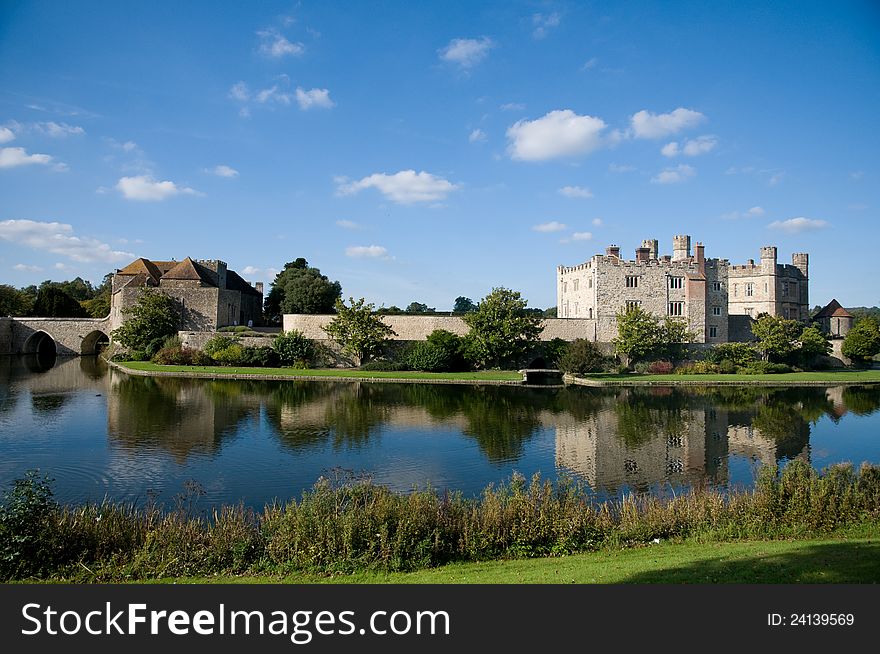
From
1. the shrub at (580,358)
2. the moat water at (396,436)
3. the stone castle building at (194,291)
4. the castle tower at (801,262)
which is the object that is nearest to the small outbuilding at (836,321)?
the castle tower at (801,262)

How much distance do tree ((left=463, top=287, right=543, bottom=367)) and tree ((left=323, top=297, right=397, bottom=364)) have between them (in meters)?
6.24

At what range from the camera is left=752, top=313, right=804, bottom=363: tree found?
1646 inches

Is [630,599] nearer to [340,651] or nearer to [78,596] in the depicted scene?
[340,651]

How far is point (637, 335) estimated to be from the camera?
40.3 m

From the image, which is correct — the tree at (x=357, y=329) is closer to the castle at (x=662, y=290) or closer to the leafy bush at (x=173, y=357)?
the leafy bush at (x=173, y=357)

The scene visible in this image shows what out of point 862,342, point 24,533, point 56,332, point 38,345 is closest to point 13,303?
point 38,345

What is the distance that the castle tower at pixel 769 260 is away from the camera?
158 feet

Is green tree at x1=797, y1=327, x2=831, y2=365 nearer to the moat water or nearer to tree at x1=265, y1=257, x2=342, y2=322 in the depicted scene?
the moat water

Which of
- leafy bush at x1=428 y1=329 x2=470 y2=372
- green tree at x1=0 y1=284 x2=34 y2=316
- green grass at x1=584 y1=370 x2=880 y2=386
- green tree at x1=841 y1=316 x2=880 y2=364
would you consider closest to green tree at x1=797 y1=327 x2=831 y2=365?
green tree at x1=841 y1=316 x2=880 y2=364

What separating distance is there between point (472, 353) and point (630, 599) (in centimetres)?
3408

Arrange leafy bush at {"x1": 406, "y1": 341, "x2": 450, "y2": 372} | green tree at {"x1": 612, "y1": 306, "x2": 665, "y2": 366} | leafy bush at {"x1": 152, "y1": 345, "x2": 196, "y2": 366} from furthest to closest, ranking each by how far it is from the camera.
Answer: green tree at {"x1": 612, "y1": 306, "x2": 665, "y2": 366}
leafy bush at {"x1": 406, "y1": 341, "x2": 450, "y2": 372}
leafy bush at {"x1": 152, "y1": 345, "x2": 196, "y2": 366}

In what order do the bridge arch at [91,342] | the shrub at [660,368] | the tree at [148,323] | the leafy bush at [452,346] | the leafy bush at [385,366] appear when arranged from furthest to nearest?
the bridge arch at [91,342], the tree at [148,323], the leafy bush at [452,346], the shrub at [660,368], the leafy bush at [385,366]

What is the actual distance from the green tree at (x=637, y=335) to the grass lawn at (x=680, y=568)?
32.8m

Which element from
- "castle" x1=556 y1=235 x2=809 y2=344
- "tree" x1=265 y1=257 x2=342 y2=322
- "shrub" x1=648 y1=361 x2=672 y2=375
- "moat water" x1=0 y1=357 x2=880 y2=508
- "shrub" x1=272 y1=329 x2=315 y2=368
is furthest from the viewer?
"tree" x1=265 y1=257 x2=342 y2=322
